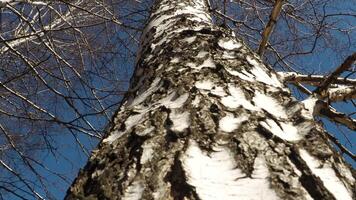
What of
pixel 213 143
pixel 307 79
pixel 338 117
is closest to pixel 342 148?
pixel 307 79

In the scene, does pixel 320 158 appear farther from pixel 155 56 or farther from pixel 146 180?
pixel 155 56

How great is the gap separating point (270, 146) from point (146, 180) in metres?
0.27

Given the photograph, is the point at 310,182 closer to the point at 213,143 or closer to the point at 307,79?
the point at 213,143

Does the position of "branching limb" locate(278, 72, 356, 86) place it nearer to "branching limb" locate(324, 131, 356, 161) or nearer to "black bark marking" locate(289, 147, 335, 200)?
"branching limb" locate(324, 131, 356, 161)

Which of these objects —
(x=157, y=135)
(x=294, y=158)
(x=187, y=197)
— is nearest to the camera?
(x=187, y=197)

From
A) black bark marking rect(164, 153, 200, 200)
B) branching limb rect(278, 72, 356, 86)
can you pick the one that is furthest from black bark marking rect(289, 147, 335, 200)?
branching limb rect(278, 72, 356, 86)

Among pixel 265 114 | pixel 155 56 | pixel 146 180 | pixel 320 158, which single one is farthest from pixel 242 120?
pixel 155 56

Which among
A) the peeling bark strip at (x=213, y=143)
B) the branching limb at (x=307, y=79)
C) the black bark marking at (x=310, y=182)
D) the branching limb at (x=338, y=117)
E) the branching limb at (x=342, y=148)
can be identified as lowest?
the black bark marking at (x=310, y=182)

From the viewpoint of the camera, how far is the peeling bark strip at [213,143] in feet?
2.54

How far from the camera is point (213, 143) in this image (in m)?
0.90

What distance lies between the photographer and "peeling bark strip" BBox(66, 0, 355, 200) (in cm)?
77

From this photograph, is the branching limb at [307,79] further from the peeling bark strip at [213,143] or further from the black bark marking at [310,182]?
the black bark marking at [310,182]

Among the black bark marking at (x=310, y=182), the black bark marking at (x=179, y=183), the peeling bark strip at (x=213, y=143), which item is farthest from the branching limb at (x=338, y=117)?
the black bark marking at (x=179, y=183)

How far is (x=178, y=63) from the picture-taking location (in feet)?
4.52
